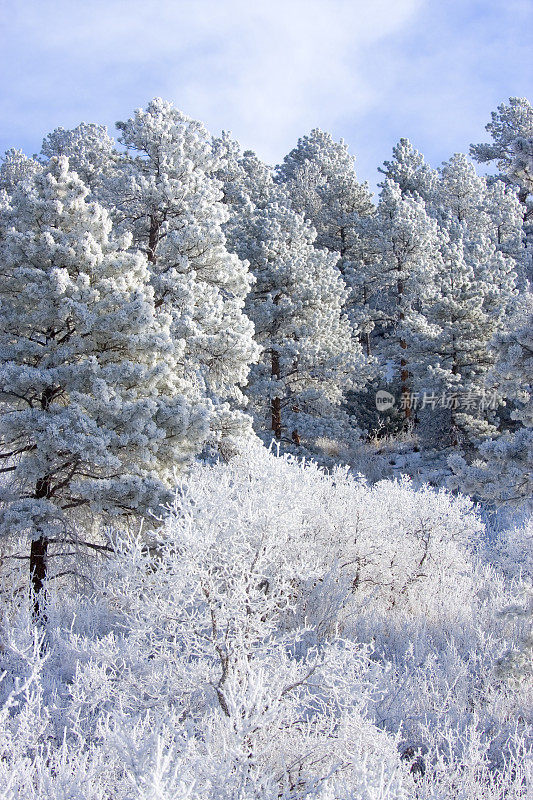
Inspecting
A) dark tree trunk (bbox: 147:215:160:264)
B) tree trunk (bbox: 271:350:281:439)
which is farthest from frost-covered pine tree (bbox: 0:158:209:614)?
tree trunk (bbox: 271:350:281:439)

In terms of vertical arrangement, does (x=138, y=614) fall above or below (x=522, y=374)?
below

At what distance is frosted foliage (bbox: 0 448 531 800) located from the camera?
3389mm

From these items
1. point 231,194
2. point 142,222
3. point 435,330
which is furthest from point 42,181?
point 231,194

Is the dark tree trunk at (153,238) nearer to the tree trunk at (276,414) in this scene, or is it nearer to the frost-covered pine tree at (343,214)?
the tree trunk at (276,414)

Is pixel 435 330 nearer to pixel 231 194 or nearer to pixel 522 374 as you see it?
pixel 231 194

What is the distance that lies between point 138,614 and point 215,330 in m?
6.67

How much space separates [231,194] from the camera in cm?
2358

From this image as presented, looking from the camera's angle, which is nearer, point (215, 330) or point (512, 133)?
point (215, 330)

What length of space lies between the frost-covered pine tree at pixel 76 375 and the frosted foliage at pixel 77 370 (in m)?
0.02

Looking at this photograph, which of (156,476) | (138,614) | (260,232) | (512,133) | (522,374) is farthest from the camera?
(512,133)

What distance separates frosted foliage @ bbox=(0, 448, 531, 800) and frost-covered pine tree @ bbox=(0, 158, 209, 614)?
909 millimetres

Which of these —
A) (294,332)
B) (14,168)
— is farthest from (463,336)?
(14,168)

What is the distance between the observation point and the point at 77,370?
816cm

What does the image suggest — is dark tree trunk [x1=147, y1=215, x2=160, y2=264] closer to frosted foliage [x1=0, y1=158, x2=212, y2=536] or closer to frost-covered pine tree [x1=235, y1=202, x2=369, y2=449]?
frosted foliage [x1=0, y1=158, x2=212, y2=536]
